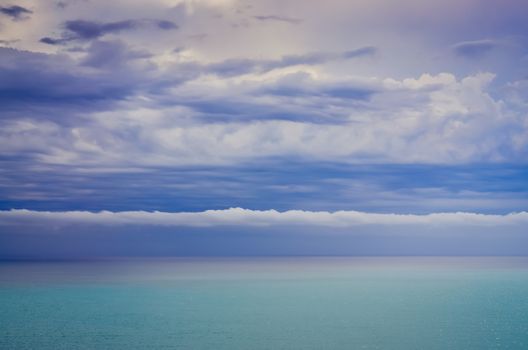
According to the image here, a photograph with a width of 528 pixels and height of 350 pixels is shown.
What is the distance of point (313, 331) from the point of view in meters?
65.8

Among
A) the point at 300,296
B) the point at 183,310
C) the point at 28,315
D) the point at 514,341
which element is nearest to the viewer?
the point at 514,341

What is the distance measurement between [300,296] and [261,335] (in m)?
48.4

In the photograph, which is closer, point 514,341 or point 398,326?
point 514,341

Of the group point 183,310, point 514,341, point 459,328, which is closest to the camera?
point 514,341

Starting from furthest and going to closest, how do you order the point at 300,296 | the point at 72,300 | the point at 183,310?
the point at 300,296 < the point at 72,300 < the point at 183,310

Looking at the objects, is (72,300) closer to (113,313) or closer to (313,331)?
(113,313)

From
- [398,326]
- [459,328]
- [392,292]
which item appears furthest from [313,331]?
[392,292]

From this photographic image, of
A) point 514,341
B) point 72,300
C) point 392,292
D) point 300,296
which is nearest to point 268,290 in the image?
point 300,296

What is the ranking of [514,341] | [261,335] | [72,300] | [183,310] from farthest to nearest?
[72,300], [183,310], [261,335], [514,341]

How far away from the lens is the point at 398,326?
68.8 metres

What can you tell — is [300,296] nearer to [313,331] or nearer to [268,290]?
[268,290]

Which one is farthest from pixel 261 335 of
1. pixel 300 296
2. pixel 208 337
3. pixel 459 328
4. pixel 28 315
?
pixel 300 296

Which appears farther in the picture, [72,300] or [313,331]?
[72,300]

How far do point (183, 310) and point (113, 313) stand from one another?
971 cm
